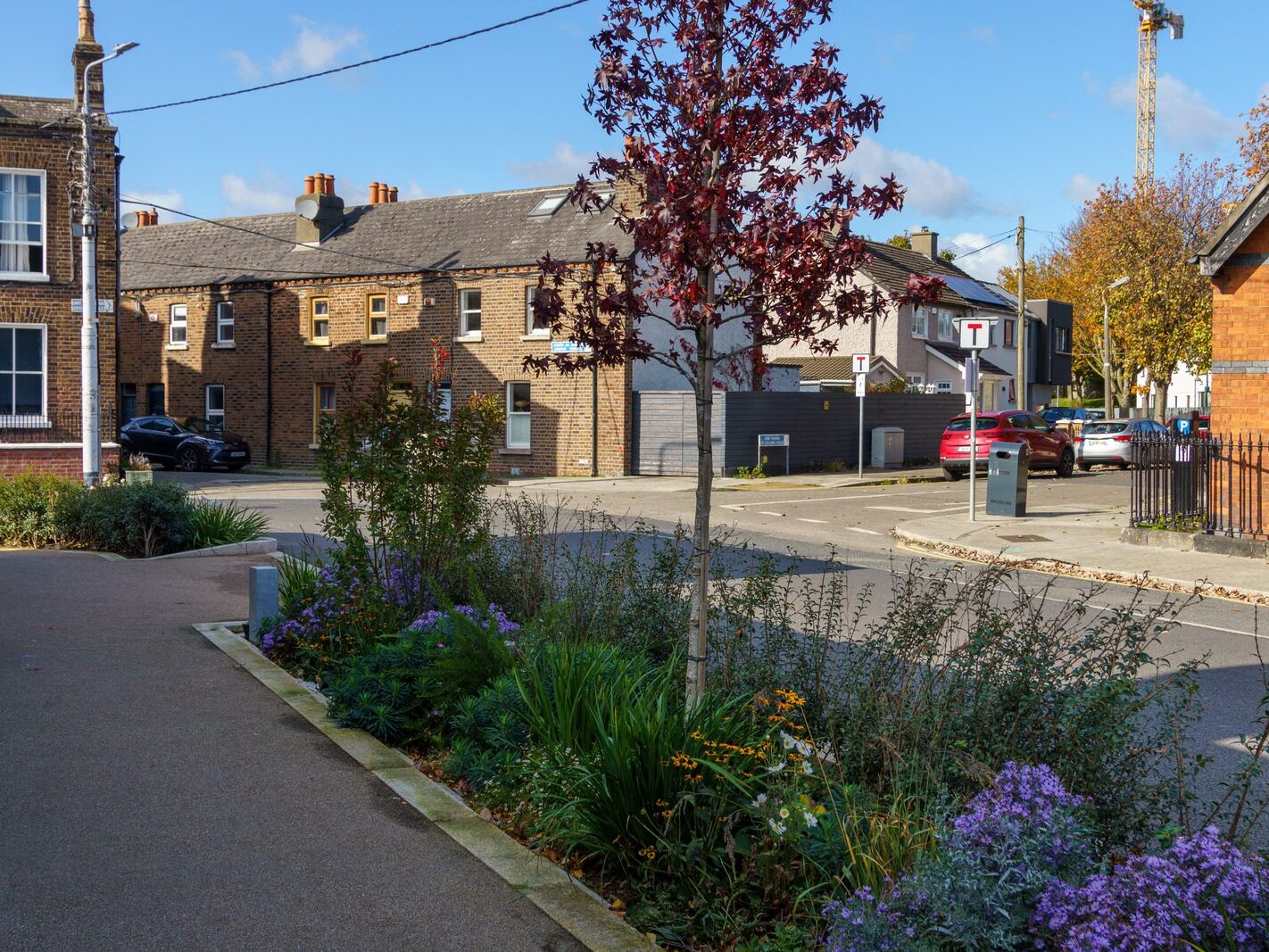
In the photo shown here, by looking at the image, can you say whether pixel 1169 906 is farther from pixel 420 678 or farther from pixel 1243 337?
pixel 1243 337

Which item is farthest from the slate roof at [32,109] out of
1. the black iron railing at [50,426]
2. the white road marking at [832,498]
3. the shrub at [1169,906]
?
the shrub at [1169,906]

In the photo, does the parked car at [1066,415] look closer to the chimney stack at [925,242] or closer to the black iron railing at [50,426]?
the chimney stack at [925,242]

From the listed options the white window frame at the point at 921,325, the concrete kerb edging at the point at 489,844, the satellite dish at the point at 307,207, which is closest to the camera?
the concrete kerb edging at the point at 489,844

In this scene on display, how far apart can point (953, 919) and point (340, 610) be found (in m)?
5.70

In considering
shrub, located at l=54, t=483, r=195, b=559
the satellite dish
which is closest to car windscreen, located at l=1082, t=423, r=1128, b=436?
the satellite dish

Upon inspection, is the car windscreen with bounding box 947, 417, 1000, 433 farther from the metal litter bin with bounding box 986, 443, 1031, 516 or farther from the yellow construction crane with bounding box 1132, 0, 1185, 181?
the yellow construction crane with bounding box 1132, 0, 1185, 181

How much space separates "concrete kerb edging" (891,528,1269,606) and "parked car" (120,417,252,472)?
932 inches

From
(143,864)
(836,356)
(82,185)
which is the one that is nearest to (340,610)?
(143,864)

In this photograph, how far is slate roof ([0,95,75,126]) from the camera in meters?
25.9

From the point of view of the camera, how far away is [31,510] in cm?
1616

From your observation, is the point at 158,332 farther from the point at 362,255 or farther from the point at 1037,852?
the point at 1037,852

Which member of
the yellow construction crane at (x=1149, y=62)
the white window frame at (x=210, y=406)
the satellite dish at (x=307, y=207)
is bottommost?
the white window frame at (x=210, y=406)

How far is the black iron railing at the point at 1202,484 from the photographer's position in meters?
16.8

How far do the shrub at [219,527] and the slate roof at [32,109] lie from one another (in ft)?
47.1
